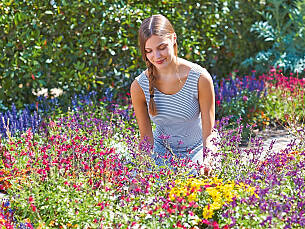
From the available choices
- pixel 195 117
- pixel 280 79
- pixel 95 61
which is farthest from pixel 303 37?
pixel 195 117

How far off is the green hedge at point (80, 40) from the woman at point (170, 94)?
184 cm

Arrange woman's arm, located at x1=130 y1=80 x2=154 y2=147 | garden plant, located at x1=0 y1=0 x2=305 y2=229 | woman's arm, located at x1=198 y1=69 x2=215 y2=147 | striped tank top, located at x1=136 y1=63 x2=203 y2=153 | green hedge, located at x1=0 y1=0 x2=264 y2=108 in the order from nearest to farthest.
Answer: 1. garden plant, located at x1=0 y1=0 x2=305 y2=229
2. woman's arm, located at x1=198 y1=69 x2=215 y2=147
3. striped tank top, located at x1=136 y1=63 x2=203 y2=153
4. woman's arm, located at x1=130 y1=80 x2=154 y2=147
5. green hedge, located at x1=0 y1=0 x2=264 y2=108

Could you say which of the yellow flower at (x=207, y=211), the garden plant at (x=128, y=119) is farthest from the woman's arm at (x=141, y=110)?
the yellow flower at (x=207, y=211)

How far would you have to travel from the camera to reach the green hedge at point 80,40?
4719mm

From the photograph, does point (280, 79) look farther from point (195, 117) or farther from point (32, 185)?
point (32, 185)

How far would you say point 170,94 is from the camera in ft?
10.9

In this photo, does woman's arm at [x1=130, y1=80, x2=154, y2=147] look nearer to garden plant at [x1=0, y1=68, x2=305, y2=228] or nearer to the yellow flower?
garden plant at [x1=0, y1=68, x2=305, y2=228]

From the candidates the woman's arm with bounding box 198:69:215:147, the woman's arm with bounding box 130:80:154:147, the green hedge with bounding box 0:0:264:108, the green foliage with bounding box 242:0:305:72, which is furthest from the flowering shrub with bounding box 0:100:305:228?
the green foliage with bounding box 242:0:305:72

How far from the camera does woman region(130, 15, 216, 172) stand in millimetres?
2963

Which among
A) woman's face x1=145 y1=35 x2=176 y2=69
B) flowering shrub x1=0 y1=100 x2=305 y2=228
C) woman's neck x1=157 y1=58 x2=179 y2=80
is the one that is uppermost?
Answer: woman's face x1=145 y1=35 x2=176 y2=69

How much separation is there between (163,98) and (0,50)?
2.27 meters

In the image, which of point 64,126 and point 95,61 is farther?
point 95,61

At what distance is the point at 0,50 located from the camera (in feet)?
15.3

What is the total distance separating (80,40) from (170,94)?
A: 6.85 feet
